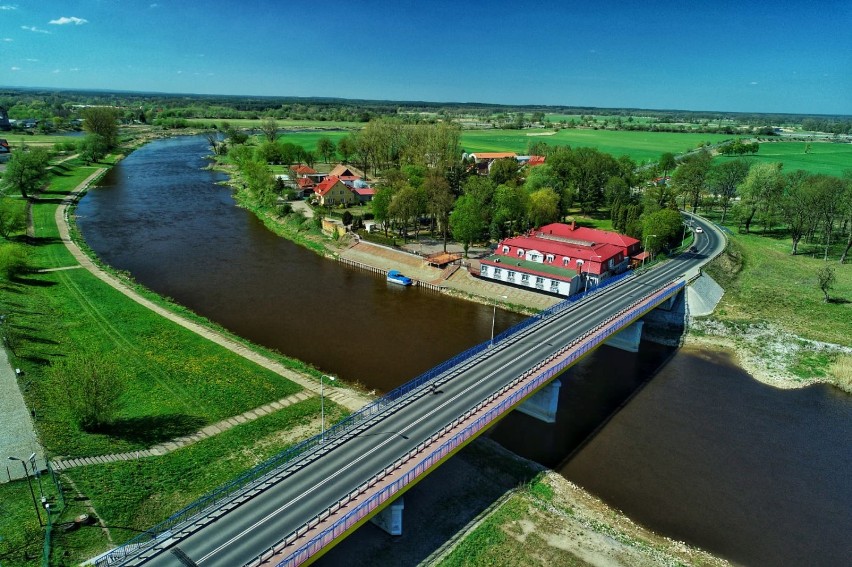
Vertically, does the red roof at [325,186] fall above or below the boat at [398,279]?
above

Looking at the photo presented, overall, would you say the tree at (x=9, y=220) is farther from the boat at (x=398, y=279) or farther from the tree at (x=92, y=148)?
the tree at (x=92, y=148)

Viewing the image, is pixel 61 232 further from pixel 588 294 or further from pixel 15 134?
pixel 15 134

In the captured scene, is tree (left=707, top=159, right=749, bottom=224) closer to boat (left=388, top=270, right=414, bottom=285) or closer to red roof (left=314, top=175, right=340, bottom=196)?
boat (left=388, top=270, right=414, bottom=285)

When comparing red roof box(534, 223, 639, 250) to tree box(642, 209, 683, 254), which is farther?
red roof box(534, 223, 639, 250)

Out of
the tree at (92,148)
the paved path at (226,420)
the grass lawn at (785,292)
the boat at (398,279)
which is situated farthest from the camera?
the tree at (92,148)

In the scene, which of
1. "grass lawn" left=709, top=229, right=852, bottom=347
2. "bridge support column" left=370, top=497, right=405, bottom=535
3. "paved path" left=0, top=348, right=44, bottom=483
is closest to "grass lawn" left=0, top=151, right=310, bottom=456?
"paved path" left=0, top=348, right=44, bottom=483

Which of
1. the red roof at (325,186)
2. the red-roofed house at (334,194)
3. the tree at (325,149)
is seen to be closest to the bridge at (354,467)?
the red-roofed house at (334,194)

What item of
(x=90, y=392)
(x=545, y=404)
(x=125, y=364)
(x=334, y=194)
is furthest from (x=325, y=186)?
(x=545, y=404)
